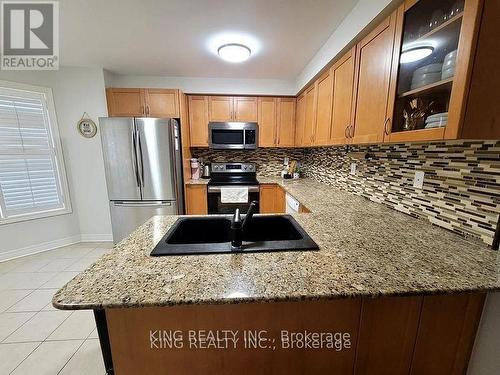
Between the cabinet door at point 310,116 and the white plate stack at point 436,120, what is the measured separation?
1.44 metres

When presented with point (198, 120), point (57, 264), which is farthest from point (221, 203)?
point (57, 264)

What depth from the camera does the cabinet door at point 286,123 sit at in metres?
3.12

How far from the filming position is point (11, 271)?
90.3 inches

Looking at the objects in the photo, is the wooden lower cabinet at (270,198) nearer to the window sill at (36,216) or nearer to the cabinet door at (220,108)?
the cabinet door at (220,108)

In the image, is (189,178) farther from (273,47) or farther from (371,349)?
(371,349)

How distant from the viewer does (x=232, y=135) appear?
118 inches

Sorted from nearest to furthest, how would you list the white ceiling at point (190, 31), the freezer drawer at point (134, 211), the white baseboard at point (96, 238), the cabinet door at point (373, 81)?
the cabinet door at point (373, 81)
the white ceiling at point (190, 31)
the freezer drawer at point (134, 211)
the white baseboard at point (96, 238)

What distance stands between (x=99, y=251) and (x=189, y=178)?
160 centimetres

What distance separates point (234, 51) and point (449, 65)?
175 cm

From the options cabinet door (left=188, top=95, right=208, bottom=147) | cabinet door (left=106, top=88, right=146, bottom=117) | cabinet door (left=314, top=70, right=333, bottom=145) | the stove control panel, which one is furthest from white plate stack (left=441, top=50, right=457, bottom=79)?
cabinet door (left=106, top=88, right=146, bottom=117)

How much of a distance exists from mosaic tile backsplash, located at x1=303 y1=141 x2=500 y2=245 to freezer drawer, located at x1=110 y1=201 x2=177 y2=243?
2.37 m

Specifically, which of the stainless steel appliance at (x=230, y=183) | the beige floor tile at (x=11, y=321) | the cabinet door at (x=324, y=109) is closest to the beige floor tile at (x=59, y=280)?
the beige floor tile at (x=11, y=321)

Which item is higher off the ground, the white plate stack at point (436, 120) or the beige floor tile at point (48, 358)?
the white plate stack at point (436, 120)

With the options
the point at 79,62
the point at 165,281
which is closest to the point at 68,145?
the point at 79,62
